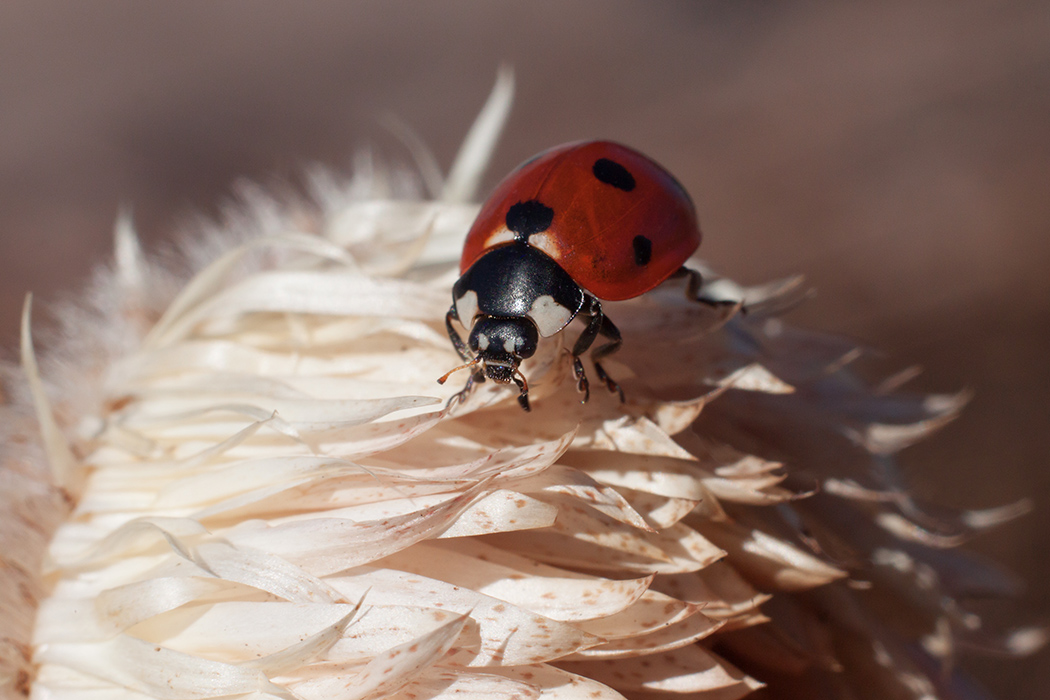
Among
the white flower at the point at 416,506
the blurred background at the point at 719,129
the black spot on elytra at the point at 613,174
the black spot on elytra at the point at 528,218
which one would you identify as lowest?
the white flower at the point at 416,506

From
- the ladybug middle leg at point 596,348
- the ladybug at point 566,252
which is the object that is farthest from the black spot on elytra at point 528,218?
the ladybug middle leg at point 596,348

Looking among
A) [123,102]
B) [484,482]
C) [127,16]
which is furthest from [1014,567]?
[127,16]

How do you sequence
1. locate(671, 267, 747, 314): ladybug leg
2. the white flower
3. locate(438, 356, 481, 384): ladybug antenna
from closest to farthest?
1. the white flower
2. locate(438, 356, 481, 384): ladybug antenna
3. locate(671, 267, 747, 314): ladybug leg

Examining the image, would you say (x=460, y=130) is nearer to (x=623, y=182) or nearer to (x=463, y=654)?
(x=623, y=182)

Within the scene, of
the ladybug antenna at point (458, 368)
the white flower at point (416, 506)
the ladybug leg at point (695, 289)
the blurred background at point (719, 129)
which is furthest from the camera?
the blurred background at point (719, 129)

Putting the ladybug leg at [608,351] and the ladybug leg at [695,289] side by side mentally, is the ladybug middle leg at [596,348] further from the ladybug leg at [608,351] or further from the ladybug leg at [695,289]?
the ladybug leg at [695,289]

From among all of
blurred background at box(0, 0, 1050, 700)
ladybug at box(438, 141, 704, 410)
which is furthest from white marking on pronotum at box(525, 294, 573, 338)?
blurred background at box(0, 0, 1050, 700)

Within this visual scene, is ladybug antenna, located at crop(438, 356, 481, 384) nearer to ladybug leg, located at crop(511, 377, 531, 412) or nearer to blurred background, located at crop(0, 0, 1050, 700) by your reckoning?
ladybug leg, located at crop(511, 377, 531, 412)

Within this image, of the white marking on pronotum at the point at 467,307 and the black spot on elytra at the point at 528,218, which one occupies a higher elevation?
the black spot on elytra at the point at 528,218
